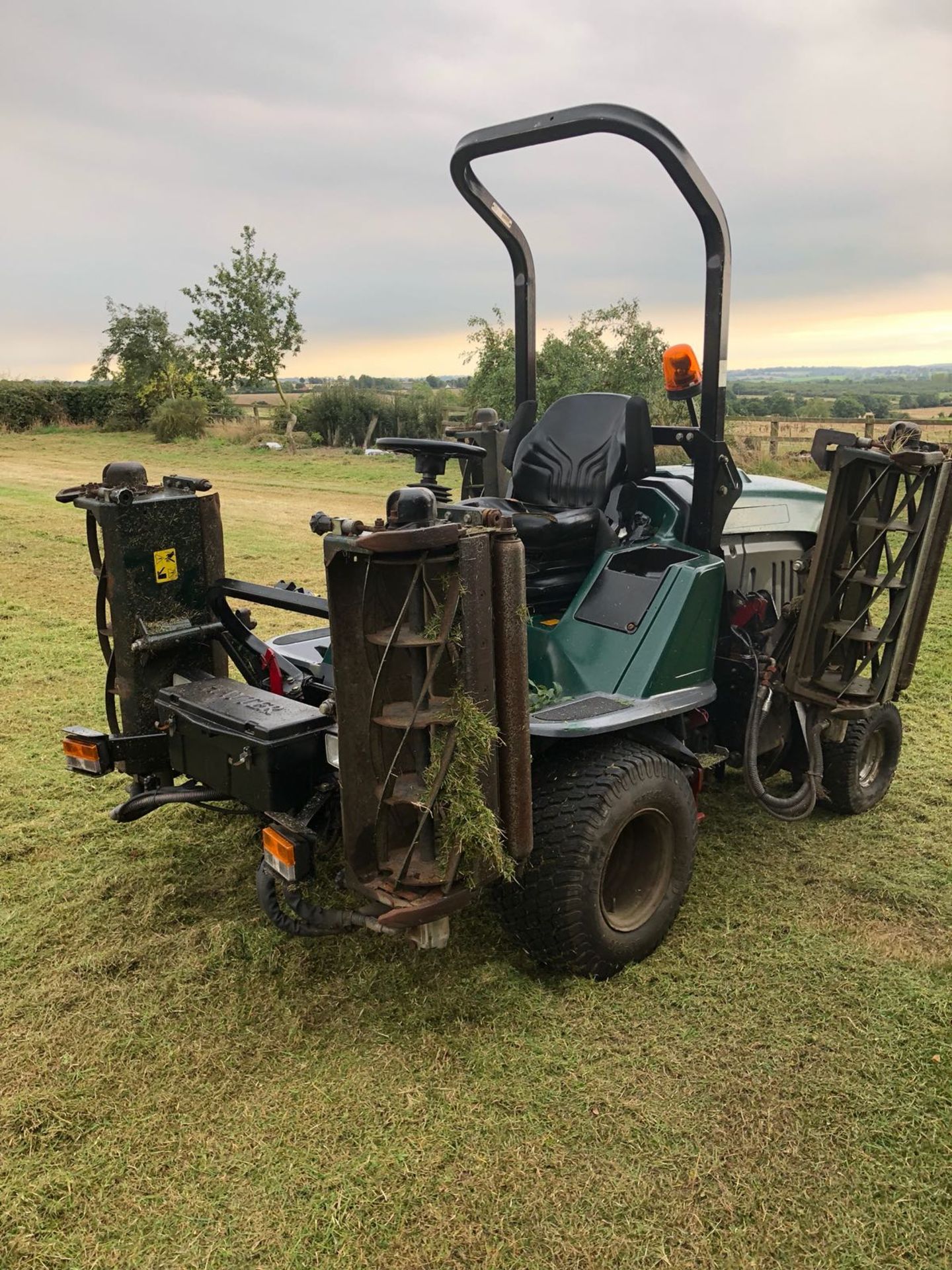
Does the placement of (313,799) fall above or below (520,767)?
below

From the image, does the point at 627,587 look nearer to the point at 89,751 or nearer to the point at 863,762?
the point at 863,762

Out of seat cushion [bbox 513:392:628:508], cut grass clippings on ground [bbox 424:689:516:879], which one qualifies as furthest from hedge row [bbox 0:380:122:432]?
cut grass clippings on ground [bbox 424:689:516:879]

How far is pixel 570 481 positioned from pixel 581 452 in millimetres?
120

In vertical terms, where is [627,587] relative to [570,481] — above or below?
below

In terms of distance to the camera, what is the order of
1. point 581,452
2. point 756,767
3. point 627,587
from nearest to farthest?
point 627,587, point 756,767, point 581,452

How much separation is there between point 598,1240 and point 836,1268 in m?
0.51

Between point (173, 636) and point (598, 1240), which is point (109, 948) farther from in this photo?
point (598, 1240)

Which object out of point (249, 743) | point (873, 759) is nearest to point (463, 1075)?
point (249, 743)

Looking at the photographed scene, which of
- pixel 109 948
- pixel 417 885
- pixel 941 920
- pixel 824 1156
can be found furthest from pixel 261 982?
pixel 941 920

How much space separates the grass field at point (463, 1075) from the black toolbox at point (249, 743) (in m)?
0.61

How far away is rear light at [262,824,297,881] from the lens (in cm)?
271

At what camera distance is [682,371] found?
3.48m

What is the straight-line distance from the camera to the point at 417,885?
254 cm

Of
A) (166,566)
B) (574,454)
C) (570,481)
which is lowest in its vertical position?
(166,566)
